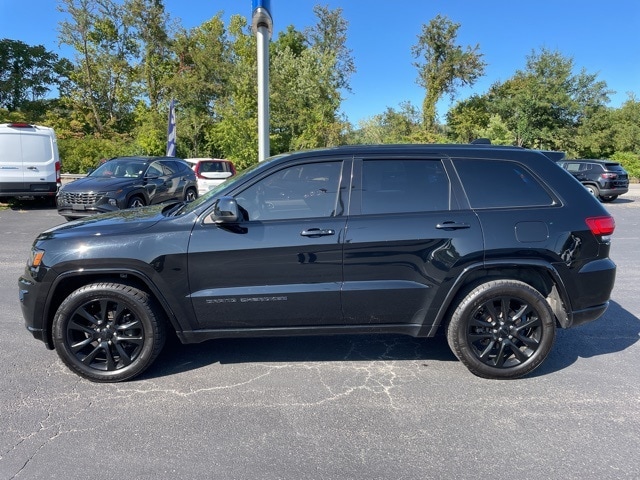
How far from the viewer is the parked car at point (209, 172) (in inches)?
611

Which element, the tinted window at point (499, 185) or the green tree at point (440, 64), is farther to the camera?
the green tree at point (440, 64)

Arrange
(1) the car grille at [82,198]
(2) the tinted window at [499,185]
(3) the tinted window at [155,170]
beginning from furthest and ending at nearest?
(3) the tinted window at [155,170], (1) the car grille at [82,198], (2) the tinted window at [499,185]

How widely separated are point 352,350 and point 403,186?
1.59 metres

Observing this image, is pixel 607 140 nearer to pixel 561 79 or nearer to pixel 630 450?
pixel 561 79

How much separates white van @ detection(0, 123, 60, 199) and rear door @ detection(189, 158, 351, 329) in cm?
1167

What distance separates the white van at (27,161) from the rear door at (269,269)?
11.7 meters

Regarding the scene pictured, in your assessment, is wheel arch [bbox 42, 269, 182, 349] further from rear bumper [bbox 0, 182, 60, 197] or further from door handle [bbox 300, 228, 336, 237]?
rear bumper [bbox 0, 182, 60, 197]

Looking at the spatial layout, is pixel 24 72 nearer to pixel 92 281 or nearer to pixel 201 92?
pixel 201 92

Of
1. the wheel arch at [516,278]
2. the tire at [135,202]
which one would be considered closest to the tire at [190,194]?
the tire at [135,202]

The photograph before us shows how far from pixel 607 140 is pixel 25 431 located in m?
42.9

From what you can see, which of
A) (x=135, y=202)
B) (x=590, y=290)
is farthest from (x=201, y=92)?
(x=590, y=290)

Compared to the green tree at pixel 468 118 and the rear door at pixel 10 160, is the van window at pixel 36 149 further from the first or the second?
the green tree at pixel 468 118

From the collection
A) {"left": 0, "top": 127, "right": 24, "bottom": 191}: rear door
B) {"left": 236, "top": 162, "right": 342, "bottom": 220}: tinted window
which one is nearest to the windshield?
{"left": 0, "top": 127, "right": 24, "bottom": 191}: rear door

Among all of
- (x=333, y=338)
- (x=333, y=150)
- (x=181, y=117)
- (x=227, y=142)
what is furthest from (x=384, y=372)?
(x=181, y=117)
